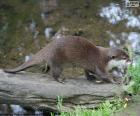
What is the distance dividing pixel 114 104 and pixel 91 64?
71 cm

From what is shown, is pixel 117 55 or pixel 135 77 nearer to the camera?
pixel 135 77

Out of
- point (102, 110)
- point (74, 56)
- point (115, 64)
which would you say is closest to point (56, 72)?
point (74, 56)

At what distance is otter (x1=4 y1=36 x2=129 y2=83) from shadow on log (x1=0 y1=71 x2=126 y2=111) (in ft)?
0.43

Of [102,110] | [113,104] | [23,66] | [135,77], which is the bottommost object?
[113,104]

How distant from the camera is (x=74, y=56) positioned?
17.8 feet

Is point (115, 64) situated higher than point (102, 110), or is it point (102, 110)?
point (115, 64)

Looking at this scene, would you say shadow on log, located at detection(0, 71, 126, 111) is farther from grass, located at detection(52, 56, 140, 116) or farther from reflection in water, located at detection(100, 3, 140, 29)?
reflection in water, located at detection(100, 3, 140, 29)

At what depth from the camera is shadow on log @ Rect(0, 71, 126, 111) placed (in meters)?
5.11

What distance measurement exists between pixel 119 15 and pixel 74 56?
13.0 ft

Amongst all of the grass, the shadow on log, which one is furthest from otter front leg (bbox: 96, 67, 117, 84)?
the grass

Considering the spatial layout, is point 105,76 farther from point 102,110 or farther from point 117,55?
point 102,110

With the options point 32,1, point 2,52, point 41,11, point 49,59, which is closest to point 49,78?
point 49,59

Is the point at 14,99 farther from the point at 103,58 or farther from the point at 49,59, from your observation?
the point at 103,58

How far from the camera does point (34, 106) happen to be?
206 inches
